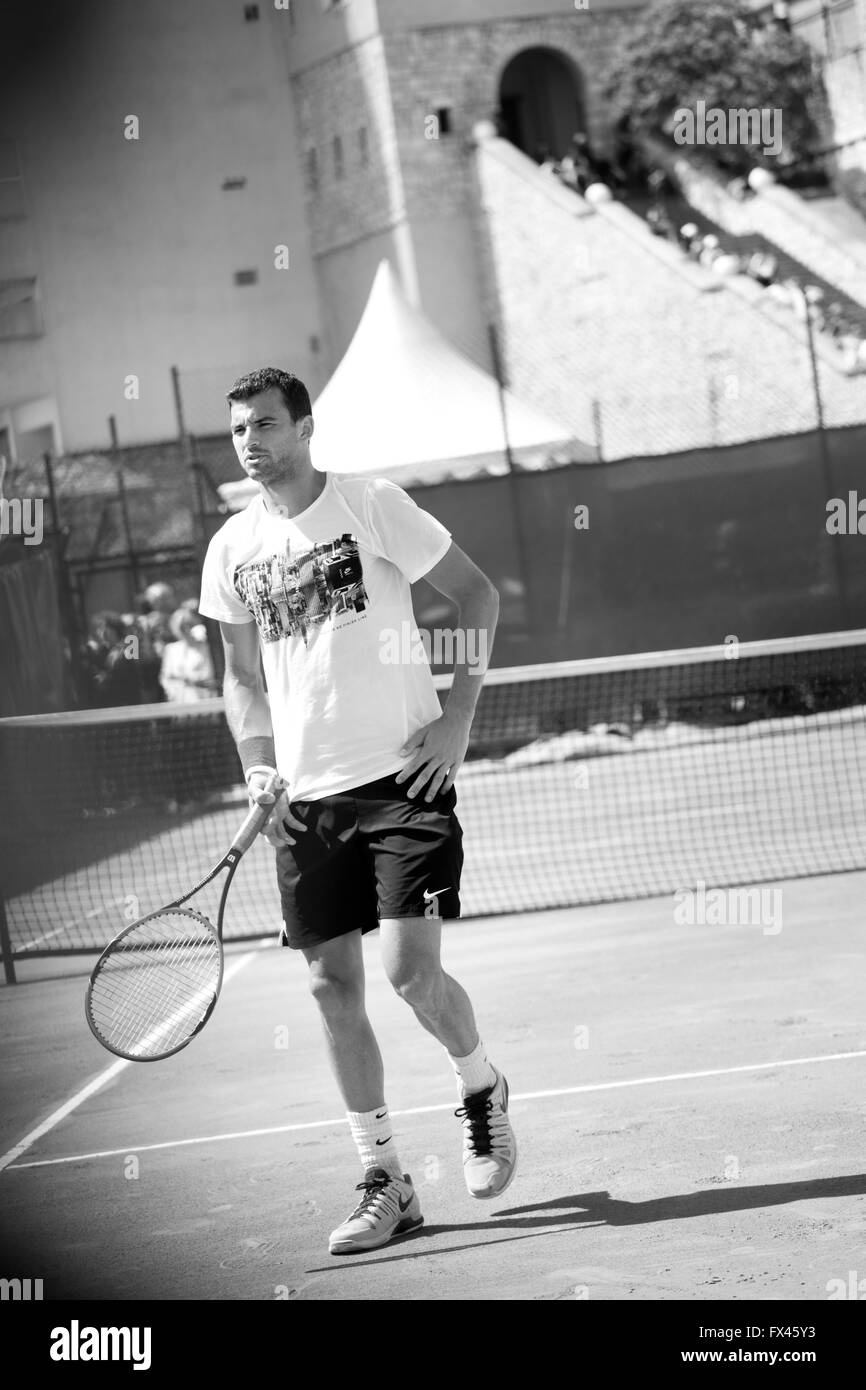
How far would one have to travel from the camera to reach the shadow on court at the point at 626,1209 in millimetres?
3875

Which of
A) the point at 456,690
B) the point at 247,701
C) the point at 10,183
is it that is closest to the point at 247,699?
the point at 247,701

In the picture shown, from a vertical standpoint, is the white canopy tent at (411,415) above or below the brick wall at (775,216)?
below

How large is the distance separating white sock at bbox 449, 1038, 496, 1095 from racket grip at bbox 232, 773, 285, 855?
0.69 meters

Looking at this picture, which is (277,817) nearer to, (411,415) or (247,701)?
(247,701)

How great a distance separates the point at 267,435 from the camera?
13.0ft

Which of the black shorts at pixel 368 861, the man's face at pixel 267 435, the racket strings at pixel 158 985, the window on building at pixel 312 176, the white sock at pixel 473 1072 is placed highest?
the window on building at pixel 312 176

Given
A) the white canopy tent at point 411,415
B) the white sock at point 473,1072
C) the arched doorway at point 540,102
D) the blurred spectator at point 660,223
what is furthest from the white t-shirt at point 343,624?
the arched doorway at point 540,102

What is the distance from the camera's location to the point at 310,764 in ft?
13.3

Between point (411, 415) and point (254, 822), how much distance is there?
1301 centimetres

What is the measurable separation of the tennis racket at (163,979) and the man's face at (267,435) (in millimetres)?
675

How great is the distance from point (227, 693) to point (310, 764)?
1.10ft

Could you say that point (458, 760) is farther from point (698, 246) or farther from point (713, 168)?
point (713, 168)

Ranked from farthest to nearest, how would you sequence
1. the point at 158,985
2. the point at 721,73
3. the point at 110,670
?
1. the point at 721,73
2. the point at 110,670
3. the point at 158,985

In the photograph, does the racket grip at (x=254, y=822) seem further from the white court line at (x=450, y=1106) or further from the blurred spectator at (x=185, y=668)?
the blurred spectator at (x=185, y=668)
